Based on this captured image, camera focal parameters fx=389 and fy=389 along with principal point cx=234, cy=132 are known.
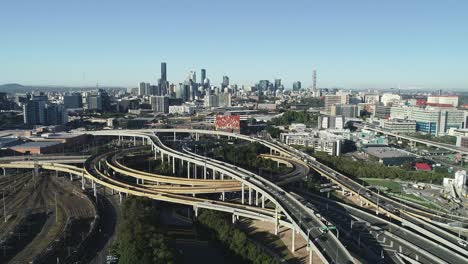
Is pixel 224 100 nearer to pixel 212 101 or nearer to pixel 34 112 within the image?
pixel 212 101

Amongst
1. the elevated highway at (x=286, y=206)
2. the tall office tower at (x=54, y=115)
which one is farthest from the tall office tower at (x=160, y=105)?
the elevated highway at (x=286, y=206)

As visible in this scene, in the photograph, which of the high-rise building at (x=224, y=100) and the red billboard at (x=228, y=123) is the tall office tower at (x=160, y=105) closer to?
the high-rise building at (x=224, y=100)

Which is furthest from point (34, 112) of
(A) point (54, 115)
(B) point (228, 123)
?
(B) point (228, 123)

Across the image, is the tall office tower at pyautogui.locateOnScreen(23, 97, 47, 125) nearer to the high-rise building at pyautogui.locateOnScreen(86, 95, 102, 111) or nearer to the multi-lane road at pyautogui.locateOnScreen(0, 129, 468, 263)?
the high-rise building at pyautogui.locateOnScreen(86, 95, 102, 111)

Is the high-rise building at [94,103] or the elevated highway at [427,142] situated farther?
the high-rise building at [94,103]

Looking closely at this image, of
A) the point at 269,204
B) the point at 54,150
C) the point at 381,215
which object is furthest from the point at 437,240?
the point at 54,150

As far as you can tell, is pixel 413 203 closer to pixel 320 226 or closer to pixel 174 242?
pixel 320 226

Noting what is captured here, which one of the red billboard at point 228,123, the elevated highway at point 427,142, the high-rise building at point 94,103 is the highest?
the high-rise building at point 94,103

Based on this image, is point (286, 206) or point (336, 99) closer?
point (286, 206)
